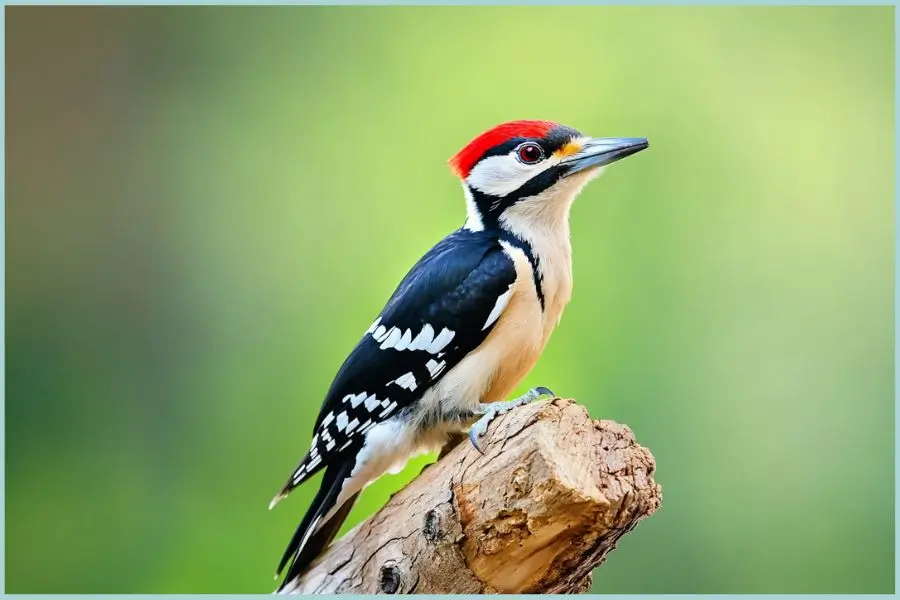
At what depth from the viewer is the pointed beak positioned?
225cm

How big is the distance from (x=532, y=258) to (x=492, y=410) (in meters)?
0.42

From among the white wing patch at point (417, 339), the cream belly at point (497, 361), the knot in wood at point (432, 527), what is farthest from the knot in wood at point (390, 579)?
the white wing patch at point (417, 339)

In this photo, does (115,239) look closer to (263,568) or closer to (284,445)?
(284,445)

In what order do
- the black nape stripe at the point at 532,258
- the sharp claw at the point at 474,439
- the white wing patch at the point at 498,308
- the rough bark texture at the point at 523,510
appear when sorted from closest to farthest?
1. the rough bark texture at the point at 523,510
2. the sharp claw at the point at 474,439
3. the white wing patch at the point at 498,308
4. the black nape stripe at the point at 532,258

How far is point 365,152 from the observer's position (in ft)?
10.9

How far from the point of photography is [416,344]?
86.8 inches

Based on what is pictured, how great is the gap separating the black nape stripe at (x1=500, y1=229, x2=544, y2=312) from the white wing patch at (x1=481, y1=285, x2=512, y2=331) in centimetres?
11

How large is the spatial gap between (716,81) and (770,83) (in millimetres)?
166

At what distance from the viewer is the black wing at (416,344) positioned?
219 centimetres

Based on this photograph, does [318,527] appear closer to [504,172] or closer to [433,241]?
[504,172]

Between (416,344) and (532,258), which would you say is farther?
(532,258)

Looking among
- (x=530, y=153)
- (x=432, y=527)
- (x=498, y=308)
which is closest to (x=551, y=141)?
(x=530, y=153)

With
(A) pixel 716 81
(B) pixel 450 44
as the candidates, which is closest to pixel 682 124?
(A) pixel 716 81

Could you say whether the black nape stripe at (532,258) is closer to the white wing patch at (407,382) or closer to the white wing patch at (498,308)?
the white wing patch at (498,308)
